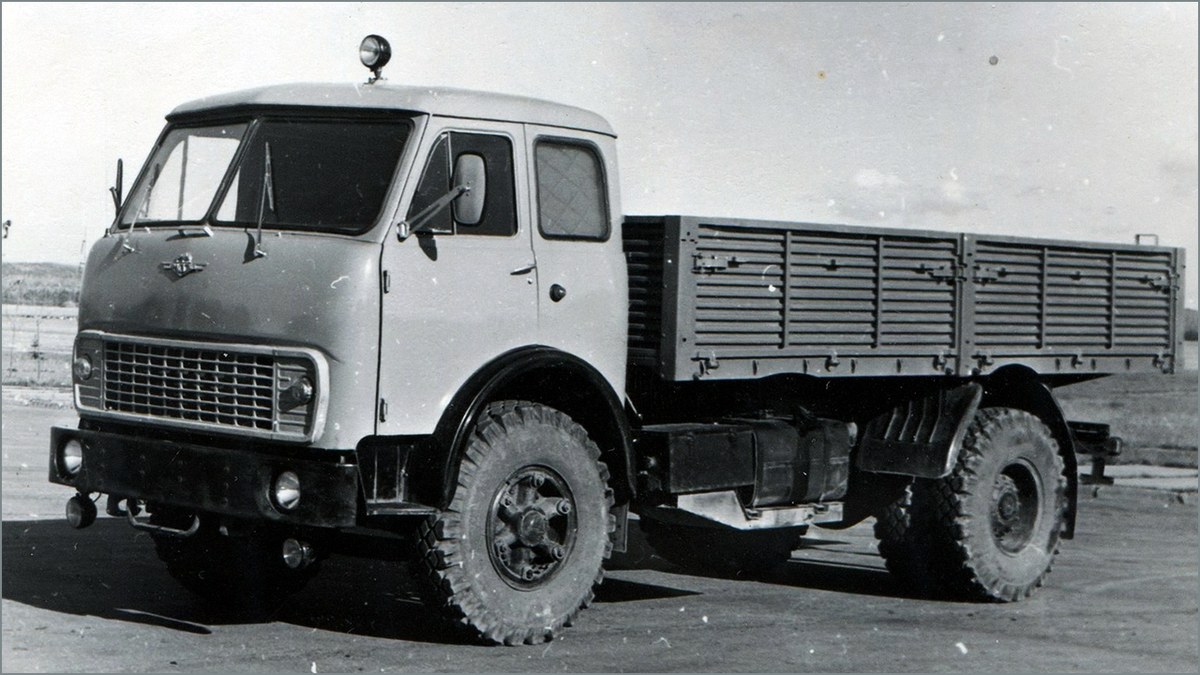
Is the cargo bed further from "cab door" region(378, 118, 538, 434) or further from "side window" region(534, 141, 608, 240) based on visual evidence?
"cab door" region(378, 118, 538, 434)

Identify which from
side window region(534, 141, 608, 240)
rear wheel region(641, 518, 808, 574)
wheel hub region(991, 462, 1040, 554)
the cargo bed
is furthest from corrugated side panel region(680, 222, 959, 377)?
rear wheel region(641, 518, 808, 574)

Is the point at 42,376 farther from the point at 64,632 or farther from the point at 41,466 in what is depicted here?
the point at 64,632

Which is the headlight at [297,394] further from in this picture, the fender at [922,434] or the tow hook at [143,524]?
the fender at [922,434]

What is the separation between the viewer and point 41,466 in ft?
47.1

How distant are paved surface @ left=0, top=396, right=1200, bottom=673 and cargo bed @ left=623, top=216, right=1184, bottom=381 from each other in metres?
1.47

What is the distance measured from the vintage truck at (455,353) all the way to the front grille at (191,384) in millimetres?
15

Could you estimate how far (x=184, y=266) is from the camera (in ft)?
24.8

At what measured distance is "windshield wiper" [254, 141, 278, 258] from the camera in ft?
24.0

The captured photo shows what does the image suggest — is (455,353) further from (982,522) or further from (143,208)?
(982,522)

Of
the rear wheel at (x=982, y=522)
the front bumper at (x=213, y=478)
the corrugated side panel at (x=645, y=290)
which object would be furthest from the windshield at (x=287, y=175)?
the rear wheel at (x=982, y=522)

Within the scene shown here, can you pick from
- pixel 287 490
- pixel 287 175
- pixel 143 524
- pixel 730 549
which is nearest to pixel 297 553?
pixel 287 490

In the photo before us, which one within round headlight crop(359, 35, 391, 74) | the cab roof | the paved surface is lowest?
the paved surface

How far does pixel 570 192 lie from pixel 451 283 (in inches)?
41.4

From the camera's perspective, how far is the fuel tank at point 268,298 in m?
7.04
